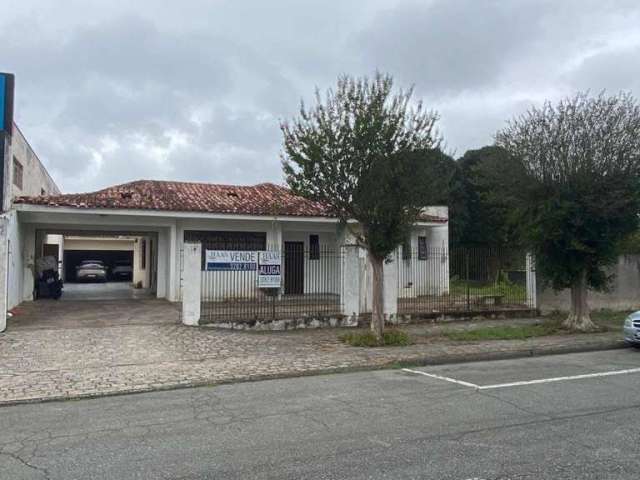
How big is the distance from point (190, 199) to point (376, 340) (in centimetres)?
1111

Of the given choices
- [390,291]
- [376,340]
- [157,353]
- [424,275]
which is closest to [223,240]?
[424,275]

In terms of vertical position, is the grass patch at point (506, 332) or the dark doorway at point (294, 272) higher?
the dark doorway at point (294, 272)

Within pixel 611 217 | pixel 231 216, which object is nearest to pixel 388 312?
pixel 611 217

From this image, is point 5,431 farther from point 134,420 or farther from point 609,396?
point 609,396

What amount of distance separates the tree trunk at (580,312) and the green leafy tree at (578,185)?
0.08 feet

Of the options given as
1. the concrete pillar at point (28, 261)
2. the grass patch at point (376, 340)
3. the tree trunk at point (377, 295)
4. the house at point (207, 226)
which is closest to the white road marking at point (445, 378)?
the grass patch at point (376, 340)

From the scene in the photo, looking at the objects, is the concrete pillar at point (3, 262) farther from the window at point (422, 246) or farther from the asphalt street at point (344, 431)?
the window at point (422, 246)

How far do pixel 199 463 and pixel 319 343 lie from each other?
7.30 metres

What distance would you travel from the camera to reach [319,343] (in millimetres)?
11984

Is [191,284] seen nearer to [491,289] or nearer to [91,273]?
[491,289]

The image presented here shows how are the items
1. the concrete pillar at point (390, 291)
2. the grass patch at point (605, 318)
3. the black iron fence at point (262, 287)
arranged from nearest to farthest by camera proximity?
the black iron fence at point (262, 287) → the concrete pillar at point (390, 291) → the grass patch at point (605, 318)

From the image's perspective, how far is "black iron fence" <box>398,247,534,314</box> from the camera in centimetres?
1683

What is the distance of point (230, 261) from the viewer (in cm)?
1445

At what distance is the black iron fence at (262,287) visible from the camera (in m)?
14.1
